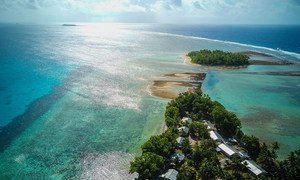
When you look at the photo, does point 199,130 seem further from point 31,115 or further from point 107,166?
point 31,115

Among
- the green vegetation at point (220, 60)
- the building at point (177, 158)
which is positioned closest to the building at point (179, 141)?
the building at point (177, 158)

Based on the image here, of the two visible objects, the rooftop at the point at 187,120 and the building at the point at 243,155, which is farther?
the rooftop at the point at 187,120

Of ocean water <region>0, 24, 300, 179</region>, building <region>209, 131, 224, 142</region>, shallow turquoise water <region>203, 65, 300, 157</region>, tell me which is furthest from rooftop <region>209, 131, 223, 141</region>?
ocean water <region>0, 24, 300, 179</region>

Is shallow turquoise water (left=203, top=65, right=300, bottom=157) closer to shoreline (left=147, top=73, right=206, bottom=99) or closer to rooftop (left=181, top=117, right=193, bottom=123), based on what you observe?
shoreline (left=147, top=73, right=206, bottom=99)

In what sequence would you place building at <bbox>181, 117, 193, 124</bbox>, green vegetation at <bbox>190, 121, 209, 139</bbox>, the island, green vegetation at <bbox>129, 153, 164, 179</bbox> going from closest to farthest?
green vegetation at <bbox>129, 153, 164, 179</bbox> → the island → green vegetation at <bbox>190, 121, 209, 139</bbox> → building at <bbox>181, 117, 193, 124</bbox>

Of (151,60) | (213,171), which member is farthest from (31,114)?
(151,60)

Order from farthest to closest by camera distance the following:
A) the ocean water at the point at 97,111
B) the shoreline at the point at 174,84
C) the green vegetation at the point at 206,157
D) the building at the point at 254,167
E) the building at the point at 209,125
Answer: the shoreline at the point at 174,84 < the building at the point at 209,125 < the ocean water at the point at 97,111 < the building at the point at 254,167 < the green vegetation at the point at 206,157

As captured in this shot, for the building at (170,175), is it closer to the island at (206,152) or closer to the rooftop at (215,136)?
the island at (206,152)
